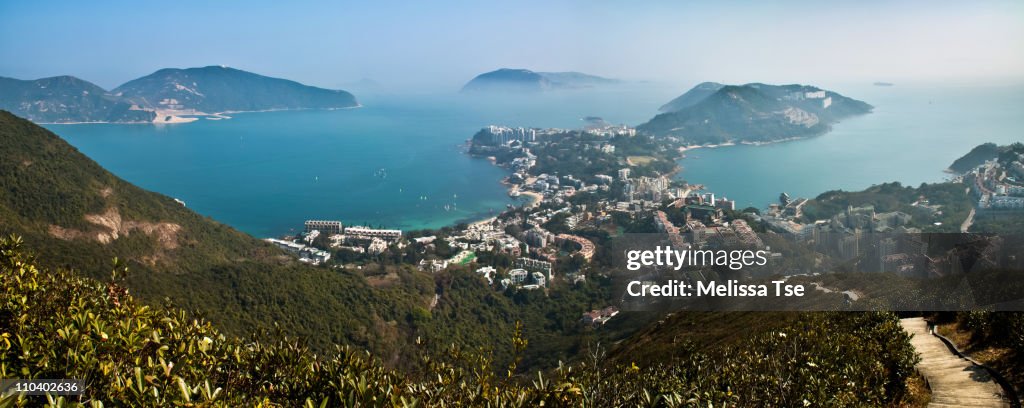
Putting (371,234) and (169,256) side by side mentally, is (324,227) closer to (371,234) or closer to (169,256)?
(371,234)

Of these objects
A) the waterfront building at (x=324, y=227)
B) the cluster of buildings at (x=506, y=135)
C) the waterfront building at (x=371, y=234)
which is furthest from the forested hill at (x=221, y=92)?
the waterfront building at (x=371, y=234)

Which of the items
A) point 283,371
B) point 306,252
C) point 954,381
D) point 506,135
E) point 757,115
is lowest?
point 306,252

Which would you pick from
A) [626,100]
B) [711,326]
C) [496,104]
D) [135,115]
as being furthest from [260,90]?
[711,326]

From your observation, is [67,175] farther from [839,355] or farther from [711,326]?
[839,355]

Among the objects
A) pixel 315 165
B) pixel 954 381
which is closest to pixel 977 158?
pixel 954 381

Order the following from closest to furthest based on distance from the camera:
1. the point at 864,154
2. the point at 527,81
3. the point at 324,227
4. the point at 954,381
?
1. the point at 954,381
2. the point at 324,227
3. the point at 864,154
4. the point at 527,81

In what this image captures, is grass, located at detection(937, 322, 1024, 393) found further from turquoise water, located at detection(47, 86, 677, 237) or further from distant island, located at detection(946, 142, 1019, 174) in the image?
distant island, located at detection(946, 142, 1019, 174)
